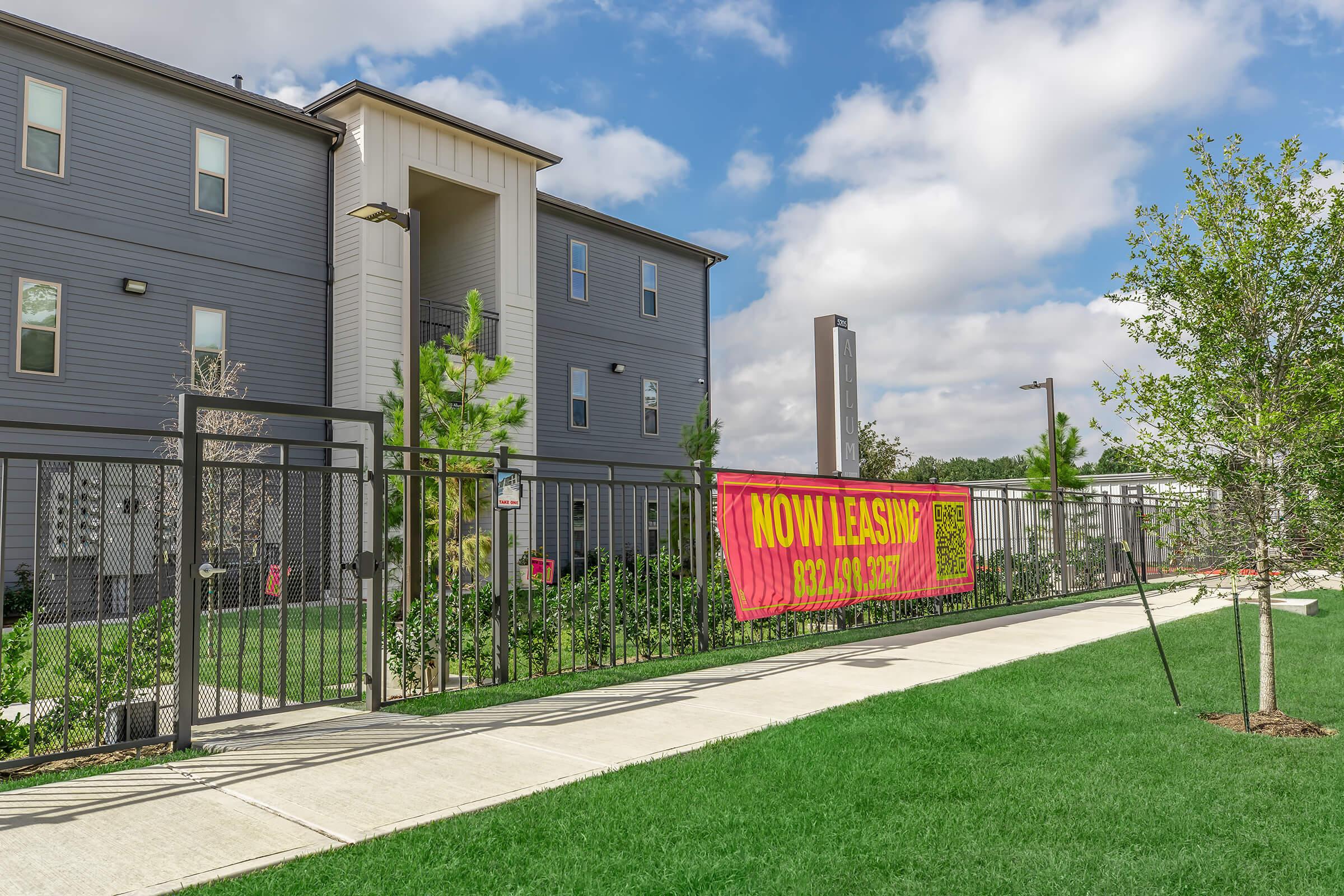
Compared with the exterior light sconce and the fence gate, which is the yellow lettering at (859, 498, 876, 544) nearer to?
the fence gate

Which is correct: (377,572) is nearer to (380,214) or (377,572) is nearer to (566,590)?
(566,590)

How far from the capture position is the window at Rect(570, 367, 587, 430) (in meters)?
23.1

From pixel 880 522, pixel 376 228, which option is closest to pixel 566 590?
pixel 880 522

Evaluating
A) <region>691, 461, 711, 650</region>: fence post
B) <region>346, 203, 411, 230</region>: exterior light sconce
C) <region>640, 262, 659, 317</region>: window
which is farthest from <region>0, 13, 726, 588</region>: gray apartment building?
<region>691, 461, 711, 650</region>: fence post

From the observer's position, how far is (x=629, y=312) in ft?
81.5

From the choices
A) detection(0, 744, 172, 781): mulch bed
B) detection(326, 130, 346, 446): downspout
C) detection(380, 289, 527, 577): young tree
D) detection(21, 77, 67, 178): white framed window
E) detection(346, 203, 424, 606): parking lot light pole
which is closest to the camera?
detection(0, 744, 172, 781): mulch bed

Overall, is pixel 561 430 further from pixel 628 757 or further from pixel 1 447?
pixel 628 757

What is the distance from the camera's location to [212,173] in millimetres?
16844

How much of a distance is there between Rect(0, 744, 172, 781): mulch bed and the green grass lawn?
171cm

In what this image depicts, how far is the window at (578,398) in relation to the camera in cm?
2312

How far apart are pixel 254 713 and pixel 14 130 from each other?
1286cm

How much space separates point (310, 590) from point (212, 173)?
12.4m

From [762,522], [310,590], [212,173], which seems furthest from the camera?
[212,173]

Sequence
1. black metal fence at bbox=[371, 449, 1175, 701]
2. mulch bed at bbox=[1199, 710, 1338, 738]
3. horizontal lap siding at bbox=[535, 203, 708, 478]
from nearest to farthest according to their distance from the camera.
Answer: mulch bed at bbox=[1199, 710, 1338, 738] < black metal fence at bbox=[371, 449, 1175, 701] < horizontal lap siding at bbox=[535, 203, 708, 478]
